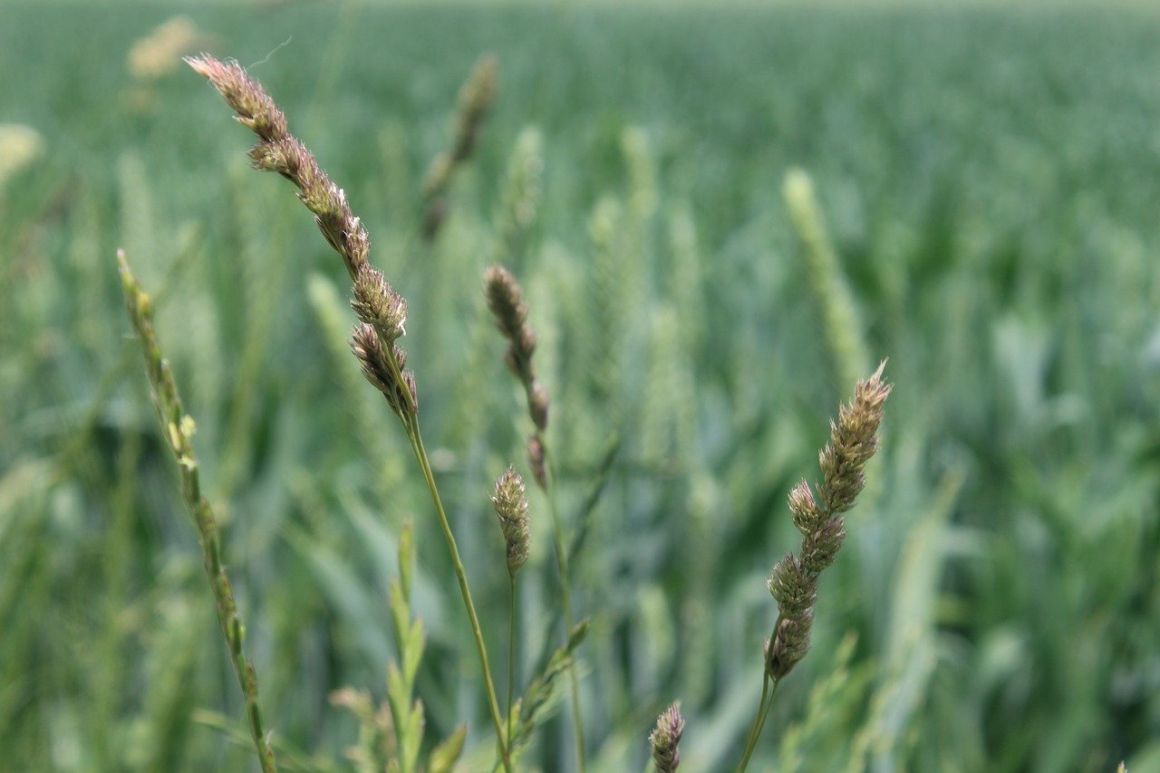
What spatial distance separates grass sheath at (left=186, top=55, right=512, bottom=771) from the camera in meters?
0.23

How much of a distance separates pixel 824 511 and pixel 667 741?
0.06m

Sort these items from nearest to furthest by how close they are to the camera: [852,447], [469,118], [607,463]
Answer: [852,447] → [607,463] → [469,118]

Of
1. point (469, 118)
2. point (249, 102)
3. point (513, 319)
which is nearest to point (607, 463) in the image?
point (513, 319)

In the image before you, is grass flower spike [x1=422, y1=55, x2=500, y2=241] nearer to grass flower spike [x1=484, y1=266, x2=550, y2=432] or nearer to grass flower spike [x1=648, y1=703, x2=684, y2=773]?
grass flower spike [x1=484, y1=266, x2=550, y2=432]

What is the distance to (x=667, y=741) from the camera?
24 cm

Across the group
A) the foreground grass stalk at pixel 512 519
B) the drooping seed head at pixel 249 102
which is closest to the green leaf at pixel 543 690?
the foreground grass stalk at pixel 512 519

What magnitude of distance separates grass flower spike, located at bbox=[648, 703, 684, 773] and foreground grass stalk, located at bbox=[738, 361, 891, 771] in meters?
0.01

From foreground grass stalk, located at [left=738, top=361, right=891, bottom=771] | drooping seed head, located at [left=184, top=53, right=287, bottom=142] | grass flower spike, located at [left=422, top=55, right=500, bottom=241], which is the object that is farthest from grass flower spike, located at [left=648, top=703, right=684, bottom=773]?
grass flower spike, located at [left=422, top=55, right=500, bottom=241]

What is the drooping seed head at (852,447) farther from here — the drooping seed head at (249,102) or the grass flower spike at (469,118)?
the grass flower spike at (469,118)

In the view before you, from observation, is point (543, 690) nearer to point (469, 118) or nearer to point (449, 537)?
point (449, 537)

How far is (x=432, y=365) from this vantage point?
1.72 meters

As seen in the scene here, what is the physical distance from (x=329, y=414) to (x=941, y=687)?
3.66 feet

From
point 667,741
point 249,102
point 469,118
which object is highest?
point 469,118

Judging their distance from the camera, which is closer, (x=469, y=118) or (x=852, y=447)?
(x=852, y=447)
